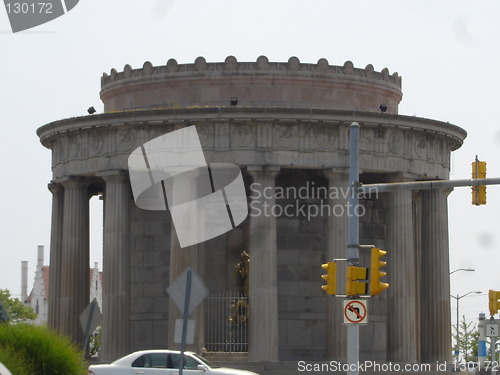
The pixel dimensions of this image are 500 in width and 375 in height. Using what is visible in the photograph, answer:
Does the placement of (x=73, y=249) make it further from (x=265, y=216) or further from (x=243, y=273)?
(x=265, y=216)

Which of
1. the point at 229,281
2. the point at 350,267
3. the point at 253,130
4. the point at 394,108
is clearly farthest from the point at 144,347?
the point at 350,267

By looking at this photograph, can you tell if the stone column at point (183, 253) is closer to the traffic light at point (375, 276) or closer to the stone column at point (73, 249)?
the stone column at point (73, 249)

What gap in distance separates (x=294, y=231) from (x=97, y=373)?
1739cm

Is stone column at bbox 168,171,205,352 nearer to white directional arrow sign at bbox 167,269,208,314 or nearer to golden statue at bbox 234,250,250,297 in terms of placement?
golden statue at bbox 234,250,250,297

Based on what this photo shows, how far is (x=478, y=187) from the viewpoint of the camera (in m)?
31.3

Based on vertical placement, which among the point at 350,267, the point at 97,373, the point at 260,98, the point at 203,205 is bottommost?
the point at 97,373

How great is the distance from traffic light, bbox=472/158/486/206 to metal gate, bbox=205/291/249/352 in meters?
18.7

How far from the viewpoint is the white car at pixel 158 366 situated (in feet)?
117

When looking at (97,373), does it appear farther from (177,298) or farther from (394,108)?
(394,108)

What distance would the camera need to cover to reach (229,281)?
51.8 meters

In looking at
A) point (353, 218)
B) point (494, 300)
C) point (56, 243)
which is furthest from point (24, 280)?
point (353, 218)

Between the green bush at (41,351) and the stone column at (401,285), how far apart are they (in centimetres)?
2097

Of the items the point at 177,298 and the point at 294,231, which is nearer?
the point at 177,298

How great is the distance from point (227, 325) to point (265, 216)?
14.1ft
